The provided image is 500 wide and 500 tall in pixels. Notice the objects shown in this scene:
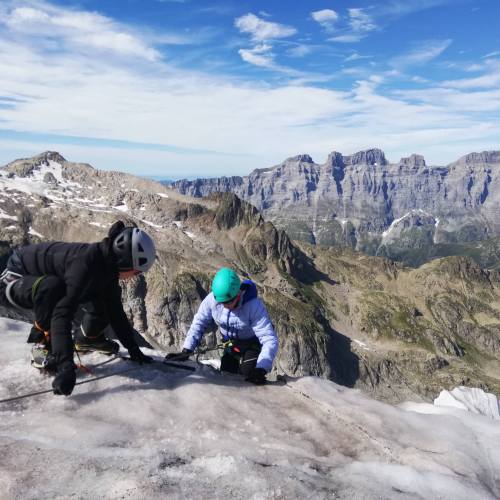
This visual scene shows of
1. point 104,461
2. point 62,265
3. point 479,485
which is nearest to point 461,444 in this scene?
point 479,485

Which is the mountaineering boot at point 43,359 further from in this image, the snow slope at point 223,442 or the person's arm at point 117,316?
the person's arm at point 117,316

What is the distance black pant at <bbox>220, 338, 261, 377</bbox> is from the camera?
13.1m

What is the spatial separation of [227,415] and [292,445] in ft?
5.71

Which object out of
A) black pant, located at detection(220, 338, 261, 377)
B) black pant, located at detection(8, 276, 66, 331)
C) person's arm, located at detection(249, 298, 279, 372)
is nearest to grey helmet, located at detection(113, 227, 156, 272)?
black pant, located at detection(8, 276, 66, 331)

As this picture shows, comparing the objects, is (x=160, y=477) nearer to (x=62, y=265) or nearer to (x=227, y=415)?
(x=227, y=415)

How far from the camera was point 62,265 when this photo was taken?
35.7 ft

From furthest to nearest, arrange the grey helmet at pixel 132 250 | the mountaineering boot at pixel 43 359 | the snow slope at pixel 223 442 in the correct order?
the grey helmet at pixel 132 250
the mountaineering boot at pixel 43 359
the snow slope at pixel 223 442

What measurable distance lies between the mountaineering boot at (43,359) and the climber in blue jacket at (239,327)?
3593 mm

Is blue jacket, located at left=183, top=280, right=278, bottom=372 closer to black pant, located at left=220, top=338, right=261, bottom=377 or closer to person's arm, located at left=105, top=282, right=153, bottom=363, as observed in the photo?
black pant, located at left=220, top=338, right=261, bottom=377

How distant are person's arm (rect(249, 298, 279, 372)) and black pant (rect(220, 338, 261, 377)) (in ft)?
1.69

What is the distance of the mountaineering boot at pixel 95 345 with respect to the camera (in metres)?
12.5

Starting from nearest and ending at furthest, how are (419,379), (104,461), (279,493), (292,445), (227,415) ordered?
(279,493), (104,461), (292,445), (227,415), (419,379)

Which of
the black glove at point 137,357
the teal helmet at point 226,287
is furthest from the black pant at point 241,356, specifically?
the black glove at point 137,357

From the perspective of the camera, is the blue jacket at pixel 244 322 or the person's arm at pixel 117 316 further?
the blue jacket at pixel 244 322
